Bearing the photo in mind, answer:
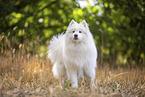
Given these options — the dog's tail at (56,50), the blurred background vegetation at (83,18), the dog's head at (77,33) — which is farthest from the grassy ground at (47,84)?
the blurred background vegetation at (83,18)

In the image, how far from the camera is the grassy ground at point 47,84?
2.97 meters

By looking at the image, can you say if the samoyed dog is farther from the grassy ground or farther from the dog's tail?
the dog's tail

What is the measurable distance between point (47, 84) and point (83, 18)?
4192 mm

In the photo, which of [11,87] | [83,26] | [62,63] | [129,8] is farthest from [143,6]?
[11,87]

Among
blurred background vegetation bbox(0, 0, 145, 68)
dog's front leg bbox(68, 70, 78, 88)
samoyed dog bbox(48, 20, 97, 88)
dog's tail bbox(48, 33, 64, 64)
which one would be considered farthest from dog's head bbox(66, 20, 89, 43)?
blurred background vegetation bbox(0, 0, 145, 68)

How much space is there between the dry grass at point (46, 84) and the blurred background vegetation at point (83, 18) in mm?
1691

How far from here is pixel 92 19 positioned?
7.39 metres

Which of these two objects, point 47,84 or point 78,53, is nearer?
point 47,84

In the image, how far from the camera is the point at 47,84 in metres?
3.58

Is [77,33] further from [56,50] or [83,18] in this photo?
[83,18]

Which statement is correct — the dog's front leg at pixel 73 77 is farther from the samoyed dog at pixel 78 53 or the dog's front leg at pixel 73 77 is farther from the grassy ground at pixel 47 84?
the grassy ground at pixel 47 84

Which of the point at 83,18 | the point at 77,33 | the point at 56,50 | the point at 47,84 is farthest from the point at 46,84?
the point at 83,18

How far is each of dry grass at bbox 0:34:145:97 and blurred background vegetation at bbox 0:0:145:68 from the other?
1691 millimetres

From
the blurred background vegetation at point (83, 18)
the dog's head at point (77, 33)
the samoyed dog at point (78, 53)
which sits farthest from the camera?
the blurred background vegetation at point (83, 18)
